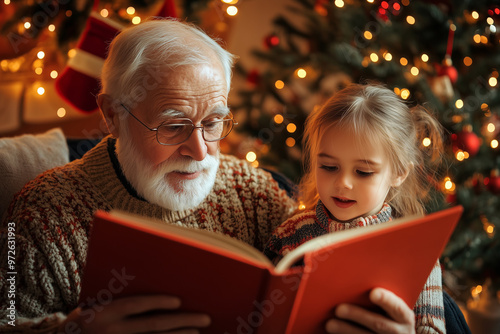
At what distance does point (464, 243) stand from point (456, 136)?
586mm

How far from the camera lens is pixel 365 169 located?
1.31 metres

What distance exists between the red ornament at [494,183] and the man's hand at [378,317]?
61.0 inches

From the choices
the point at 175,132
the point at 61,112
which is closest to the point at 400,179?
the point at 175,132

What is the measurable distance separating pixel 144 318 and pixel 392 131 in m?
0.87

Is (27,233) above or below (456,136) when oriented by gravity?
below

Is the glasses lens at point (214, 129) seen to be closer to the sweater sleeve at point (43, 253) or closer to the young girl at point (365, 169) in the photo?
the young girl at point (365, 169)

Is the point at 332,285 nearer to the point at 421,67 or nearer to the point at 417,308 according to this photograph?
the point at 417,308

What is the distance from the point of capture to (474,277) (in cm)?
268

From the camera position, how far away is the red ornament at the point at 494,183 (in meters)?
2.33

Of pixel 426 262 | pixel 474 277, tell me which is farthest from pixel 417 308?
pixel 474 277

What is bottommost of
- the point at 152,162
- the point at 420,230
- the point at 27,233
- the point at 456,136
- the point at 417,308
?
the point at 27,233

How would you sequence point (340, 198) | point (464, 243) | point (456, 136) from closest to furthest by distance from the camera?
point (340, 198) → point (456, 136) → point (464, 243)

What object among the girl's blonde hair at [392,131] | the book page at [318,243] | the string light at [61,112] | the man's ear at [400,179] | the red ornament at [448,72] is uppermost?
the red ornament at [448,72]

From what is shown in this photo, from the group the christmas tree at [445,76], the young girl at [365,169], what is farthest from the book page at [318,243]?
the christmas tree at [445,76]
